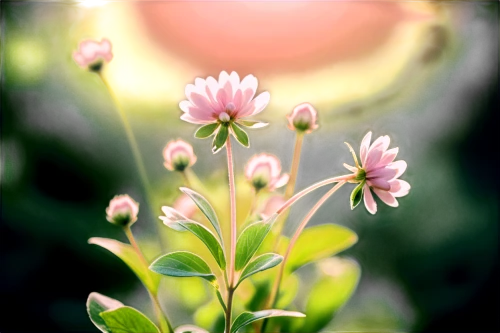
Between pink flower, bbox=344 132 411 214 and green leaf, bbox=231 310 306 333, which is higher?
pink flower, bbox=344 132 411 214

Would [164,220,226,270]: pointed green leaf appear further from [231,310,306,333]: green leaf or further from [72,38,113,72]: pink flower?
[72,38,113,72]: pink flower

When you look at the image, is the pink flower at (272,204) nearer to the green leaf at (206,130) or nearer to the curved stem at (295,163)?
the curved stem at (295,163)

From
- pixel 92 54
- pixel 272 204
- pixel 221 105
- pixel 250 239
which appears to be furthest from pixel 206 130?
pixel 92 54

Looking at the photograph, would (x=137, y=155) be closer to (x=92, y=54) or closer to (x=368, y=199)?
(x=92, y=54)

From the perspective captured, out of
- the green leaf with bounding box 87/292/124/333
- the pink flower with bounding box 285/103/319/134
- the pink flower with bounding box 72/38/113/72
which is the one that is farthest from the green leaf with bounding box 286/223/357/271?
the pink flower with bounding box 72/38/113/72

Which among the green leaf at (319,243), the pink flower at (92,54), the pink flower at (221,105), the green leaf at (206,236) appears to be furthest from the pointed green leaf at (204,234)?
the pink flower at (92,54)

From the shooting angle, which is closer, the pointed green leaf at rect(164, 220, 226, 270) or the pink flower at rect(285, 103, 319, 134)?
the pointed green leaf at rect(164, 220, 226, 270)

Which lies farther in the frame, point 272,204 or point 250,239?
point 272,204
